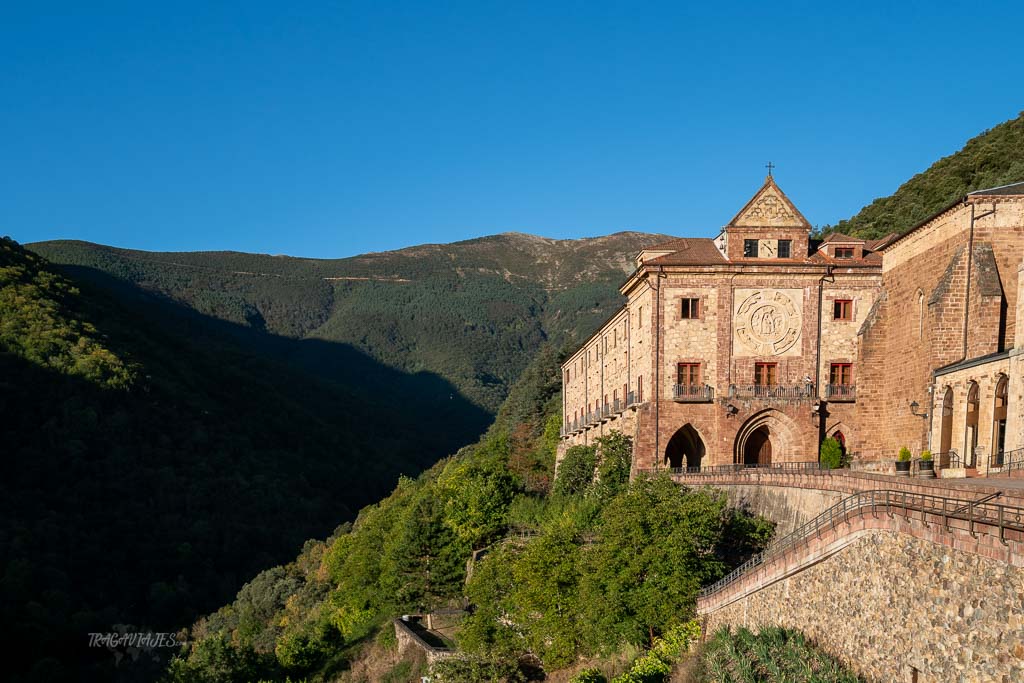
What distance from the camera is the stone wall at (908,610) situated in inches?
533

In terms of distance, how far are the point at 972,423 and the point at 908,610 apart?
1498cm

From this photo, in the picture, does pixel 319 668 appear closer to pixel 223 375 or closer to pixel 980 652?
pixel 980 652

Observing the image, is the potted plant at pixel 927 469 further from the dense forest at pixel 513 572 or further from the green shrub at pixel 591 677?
the green shrub at pixel 591 677

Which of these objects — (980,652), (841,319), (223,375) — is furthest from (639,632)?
(223,375)

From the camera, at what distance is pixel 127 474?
8925 cm

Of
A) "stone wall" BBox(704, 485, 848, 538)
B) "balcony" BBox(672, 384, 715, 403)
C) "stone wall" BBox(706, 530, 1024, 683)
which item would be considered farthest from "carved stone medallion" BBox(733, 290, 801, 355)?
"stone wall" BBox(706, 530, 1024, 683)

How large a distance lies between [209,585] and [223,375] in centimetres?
4651

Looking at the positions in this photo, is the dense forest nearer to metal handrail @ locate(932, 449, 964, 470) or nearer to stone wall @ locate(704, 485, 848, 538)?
stone wall @ locate(704, 485, 848, 538)

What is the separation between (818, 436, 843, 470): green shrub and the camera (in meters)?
34.7

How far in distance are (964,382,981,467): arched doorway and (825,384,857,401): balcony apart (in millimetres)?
7992

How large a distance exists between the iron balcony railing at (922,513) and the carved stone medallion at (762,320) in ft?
45.0

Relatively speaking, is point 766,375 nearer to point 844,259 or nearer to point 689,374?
point 689,374

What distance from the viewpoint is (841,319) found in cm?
3716

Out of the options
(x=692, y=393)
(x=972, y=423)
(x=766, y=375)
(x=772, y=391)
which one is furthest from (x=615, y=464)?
(x=972, y=423)
